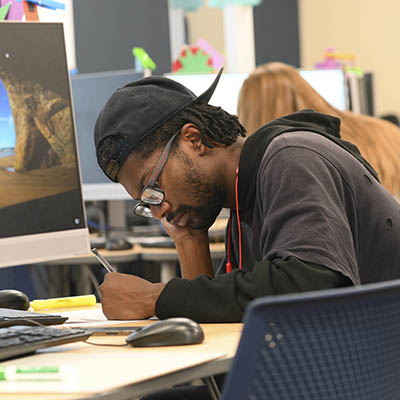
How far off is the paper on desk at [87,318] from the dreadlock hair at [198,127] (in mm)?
290

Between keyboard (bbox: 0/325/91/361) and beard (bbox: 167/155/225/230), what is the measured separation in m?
0.43

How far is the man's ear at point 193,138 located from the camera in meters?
1.57

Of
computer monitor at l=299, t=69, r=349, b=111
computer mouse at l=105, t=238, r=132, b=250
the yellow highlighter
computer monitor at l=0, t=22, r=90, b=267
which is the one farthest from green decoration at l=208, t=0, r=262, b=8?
the yellow highlighter

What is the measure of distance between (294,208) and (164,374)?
1.51 ft

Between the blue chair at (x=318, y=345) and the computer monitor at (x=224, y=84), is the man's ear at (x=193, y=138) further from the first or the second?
the computer monitor at (x=224, y=84)

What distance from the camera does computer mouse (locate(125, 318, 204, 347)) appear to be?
1134 mm

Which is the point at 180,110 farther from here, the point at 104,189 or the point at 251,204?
the point at 104,189

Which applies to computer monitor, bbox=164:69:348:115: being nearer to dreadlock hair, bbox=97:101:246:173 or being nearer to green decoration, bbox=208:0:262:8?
green decoration, bbox=208:0:262:8

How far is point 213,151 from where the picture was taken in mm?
1604

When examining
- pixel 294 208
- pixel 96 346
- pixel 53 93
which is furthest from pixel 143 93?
pixel 96 346

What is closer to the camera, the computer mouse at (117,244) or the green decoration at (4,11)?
the green decoration at (4,11)

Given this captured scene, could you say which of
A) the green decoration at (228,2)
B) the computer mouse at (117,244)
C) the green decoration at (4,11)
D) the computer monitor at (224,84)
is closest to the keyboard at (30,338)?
the green decoration at (4,11)

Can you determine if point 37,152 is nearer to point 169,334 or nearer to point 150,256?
point 169,334

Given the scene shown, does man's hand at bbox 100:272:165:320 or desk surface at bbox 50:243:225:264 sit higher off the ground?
man's hand at bbox 100:272:165:320
